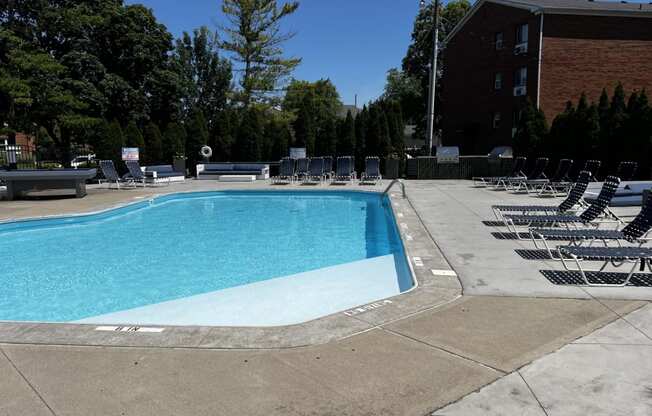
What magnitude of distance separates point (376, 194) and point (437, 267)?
31.7 ft

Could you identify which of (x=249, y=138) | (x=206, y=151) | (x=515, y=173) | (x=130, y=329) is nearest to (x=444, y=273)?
(x=130, y=329)

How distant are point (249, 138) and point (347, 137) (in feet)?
15.3

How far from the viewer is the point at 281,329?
12.7 ft

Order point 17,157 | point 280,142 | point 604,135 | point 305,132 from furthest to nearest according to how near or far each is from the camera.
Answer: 1. point 280,142
2. point 305,132
3. point 17,157
4. point 604,135

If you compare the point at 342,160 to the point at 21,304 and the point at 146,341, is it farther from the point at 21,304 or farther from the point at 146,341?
the point at 146,341

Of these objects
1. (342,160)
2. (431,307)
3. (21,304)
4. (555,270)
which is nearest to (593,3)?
(342,160)

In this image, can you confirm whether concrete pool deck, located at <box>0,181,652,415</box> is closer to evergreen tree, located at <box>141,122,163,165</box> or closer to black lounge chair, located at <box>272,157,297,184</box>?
black lounge chair, located at <box>272,157,297,184</box>

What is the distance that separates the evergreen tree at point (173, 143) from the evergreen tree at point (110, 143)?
2133mm

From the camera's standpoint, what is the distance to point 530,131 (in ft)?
62.1

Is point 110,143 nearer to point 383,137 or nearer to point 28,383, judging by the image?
point 383,137

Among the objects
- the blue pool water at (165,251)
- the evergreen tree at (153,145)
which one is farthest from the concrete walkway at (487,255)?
the evergreen tree at (153,145)

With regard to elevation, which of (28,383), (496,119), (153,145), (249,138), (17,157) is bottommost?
(28,383)

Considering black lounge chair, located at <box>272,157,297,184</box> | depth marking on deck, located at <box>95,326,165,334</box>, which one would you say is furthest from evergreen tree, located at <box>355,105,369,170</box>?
depth marking on deck, located at <box>95,326,165,334</box>

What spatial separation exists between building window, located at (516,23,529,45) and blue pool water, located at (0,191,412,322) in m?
17.2
